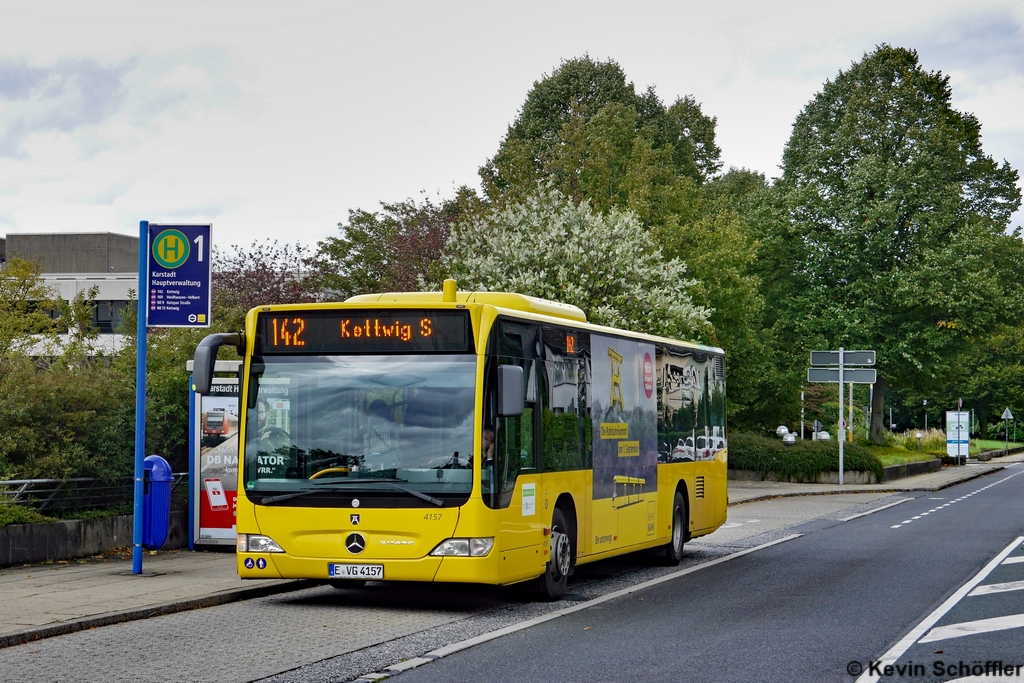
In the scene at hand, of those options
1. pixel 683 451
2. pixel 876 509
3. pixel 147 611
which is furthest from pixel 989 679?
pixel 876 509

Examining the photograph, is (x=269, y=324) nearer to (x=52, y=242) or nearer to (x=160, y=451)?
(x=160, y=451)

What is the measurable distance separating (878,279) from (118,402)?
38.4m

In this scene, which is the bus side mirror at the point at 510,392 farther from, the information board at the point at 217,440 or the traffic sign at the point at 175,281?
the information board at the point at 217,440

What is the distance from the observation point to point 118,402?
55.9 ft

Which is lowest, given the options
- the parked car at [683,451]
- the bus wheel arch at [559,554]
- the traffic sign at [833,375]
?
the bus wheel arch at [559,554]

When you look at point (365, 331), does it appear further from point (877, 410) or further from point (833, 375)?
point (877, 410)

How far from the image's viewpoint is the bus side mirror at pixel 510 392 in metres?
11.9

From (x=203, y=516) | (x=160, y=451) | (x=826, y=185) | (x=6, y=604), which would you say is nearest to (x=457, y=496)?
(x=6, y=604)

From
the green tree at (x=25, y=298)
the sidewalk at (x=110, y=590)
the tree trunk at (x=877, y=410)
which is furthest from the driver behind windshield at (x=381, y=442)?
the tree trunk at (x=877, y=410)

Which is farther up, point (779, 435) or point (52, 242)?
point (52, 242)

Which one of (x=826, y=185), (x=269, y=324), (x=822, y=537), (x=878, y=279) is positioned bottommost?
(x=822, y=537)

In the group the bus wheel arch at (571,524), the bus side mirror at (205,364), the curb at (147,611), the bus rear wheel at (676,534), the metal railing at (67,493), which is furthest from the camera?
the bus rear wheel at (676,534)

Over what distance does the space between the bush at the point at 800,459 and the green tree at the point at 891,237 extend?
763cm

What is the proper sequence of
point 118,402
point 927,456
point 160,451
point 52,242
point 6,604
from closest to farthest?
point 6,604 → point 118,402 → point 160,451 → point 927,456 → point 52,242
